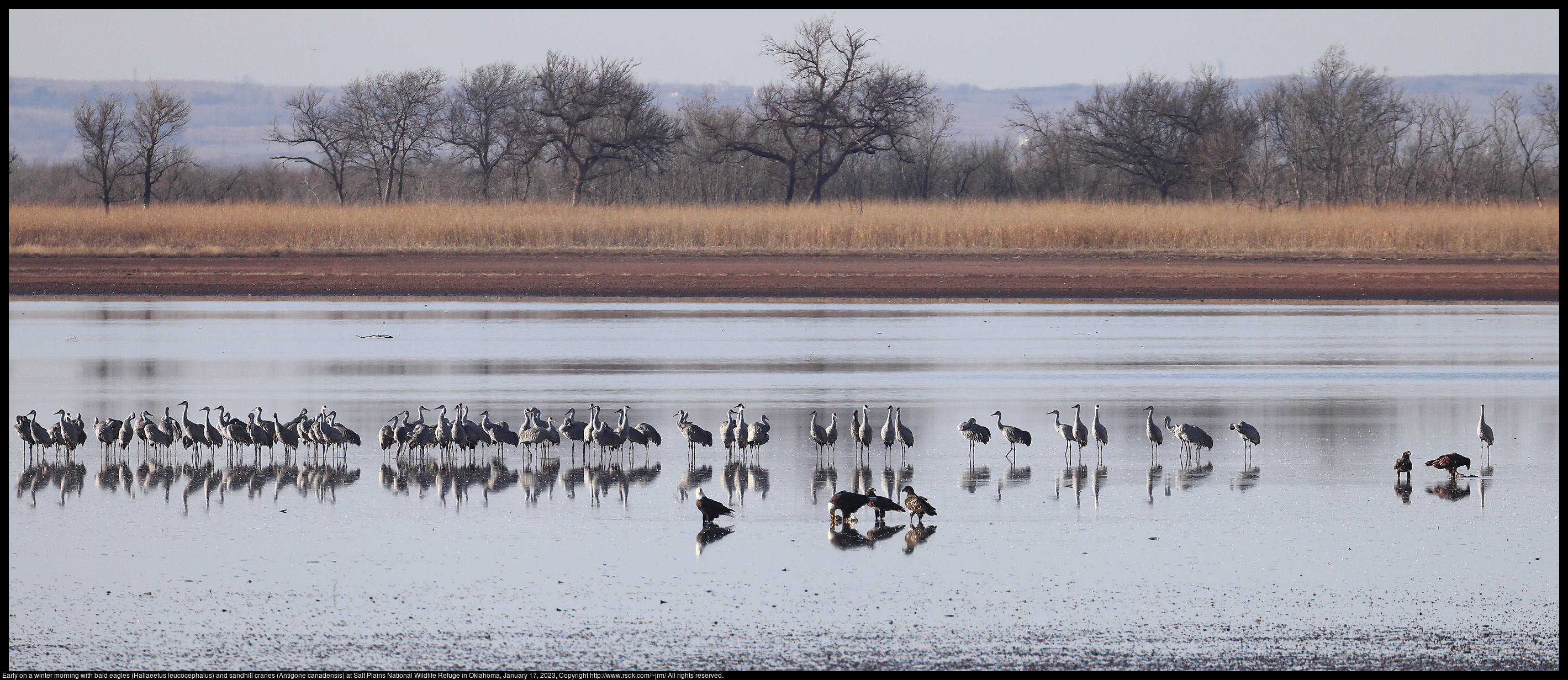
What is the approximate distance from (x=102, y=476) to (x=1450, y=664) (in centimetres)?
752

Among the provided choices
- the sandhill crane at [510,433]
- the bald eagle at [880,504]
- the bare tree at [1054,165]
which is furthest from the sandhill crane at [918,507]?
the bare tree at [1054,165]

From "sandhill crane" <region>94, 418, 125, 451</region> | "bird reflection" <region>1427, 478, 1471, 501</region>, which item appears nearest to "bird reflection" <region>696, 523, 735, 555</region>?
"bird reflection" <region>1427, 478, 1471, 501</region>

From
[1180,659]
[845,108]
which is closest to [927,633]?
[1180,659]

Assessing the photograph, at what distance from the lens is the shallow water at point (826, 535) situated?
19.4 feet

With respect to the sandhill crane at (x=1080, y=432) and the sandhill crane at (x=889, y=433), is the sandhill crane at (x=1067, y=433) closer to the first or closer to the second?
the sandhill crane at (x=1080, y=432)

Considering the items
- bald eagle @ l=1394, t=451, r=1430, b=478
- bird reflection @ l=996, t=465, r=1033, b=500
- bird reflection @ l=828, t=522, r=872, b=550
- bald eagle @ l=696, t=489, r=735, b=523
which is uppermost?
bald eagle @ l=1394, t=451, r=1430, b=478

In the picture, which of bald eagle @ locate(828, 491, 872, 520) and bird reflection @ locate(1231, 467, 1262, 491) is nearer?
bald eagle @ locate(828, 491, 872, 520)

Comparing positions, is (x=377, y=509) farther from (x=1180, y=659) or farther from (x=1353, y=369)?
(x=1353, y=369)

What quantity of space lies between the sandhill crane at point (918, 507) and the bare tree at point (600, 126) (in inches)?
1637

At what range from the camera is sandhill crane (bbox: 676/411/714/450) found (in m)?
10.0

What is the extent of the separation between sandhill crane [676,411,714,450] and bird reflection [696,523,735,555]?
→ 7.16 ft

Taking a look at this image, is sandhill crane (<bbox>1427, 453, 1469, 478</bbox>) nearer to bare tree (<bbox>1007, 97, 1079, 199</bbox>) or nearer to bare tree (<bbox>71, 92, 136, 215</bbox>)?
bare tree (<bbox>1007, 97, 1079, 199</bbox>)

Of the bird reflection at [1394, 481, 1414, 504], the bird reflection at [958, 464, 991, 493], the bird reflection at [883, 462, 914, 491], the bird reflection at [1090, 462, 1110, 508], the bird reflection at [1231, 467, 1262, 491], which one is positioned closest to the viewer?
the bird reflection at [1394, 481, 1414, 504]

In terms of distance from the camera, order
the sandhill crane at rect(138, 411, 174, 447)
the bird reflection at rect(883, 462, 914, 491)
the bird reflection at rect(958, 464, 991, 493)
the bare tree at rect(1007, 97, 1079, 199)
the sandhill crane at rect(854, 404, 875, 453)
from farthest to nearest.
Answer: the bare tree at rect(1007, 97, 1079, 199) < the sandhill crane at rect(854, 404, 875, 453) < the sandhill crane at rect(138, 411, 174, 447) < the bird reflection at rect(883, 462, 914, 491) < the bird reflection at rect(958, 464, 991, 493)
